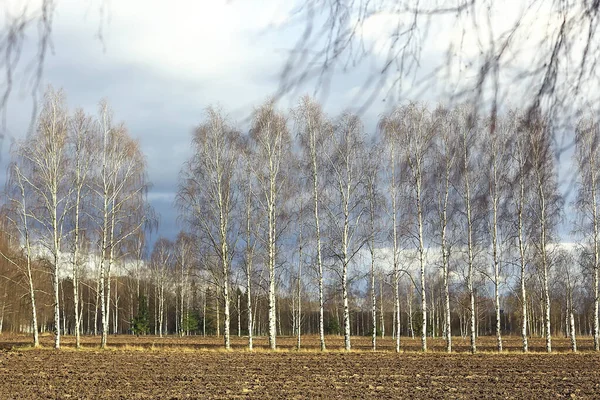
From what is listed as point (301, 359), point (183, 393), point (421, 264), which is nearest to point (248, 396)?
point (183, 393)

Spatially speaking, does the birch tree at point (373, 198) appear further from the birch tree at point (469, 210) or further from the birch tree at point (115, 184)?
the birch tree at point (115, 184)

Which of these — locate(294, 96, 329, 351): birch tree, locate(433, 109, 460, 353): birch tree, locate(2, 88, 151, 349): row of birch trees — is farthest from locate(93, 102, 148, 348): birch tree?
locate(433, 109, 460, 353): birch tree

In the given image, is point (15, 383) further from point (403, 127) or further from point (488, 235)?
point (488, 235)

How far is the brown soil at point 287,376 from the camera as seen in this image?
1173 cm

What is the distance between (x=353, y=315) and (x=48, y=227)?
62029 millimetres

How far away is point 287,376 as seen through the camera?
14.7 m

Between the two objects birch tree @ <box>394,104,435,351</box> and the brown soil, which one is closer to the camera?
the brown soil

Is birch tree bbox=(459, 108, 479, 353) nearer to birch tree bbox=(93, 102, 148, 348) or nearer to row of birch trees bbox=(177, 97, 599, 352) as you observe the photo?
row of birch trees bbox=(177, 97, 599, 352)

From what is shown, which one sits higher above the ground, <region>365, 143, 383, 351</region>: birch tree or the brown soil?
<region>365, 143, 383, 351</region>: birch tree

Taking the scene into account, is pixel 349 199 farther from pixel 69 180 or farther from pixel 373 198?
pixel 69 180

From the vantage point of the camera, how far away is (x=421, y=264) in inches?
888

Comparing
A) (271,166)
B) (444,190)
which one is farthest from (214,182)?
(444,190)

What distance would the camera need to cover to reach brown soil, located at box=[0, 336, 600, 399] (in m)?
11.7

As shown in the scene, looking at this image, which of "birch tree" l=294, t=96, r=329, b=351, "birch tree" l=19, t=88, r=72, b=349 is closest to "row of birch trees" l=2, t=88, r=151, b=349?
"birch tree" l=19, t=88, r=72, b=349
